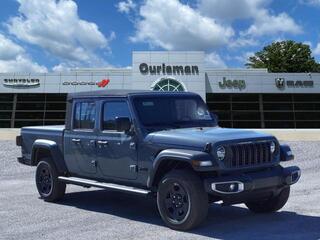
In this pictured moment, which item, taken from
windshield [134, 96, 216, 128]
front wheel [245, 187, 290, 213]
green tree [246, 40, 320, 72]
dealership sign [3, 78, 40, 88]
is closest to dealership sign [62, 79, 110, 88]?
dealership sign [3, 78, 40, 88]

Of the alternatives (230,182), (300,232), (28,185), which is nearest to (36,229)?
(230,182)

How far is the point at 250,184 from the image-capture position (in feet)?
21.8

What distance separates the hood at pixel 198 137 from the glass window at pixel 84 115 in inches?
62.0

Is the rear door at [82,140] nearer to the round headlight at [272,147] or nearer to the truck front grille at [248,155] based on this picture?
the truck front grille at [248,155]

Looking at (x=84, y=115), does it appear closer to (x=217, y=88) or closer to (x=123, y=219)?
(x=123, y=219)

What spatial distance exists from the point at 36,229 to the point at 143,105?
2.43 m

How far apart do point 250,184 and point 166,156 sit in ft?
3.91

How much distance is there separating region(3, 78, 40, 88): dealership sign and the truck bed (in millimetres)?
41376

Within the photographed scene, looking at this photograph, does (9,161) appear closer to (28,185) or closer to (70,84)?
(28,185)

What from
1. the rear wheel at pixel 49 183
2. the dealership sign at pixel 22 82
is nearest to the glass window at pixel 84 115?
the rear wheel at pixel 49 183

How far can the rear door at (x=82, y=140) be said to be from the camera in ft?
27.8

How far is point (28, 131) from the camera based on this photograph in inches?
403

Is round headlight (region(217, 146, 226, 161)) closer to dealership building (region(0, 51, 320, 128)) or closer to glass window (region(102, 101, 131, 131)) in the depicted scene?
glass window (region(102, 101, 131, 131))

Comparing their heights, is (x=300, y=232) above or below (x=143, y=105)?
below
